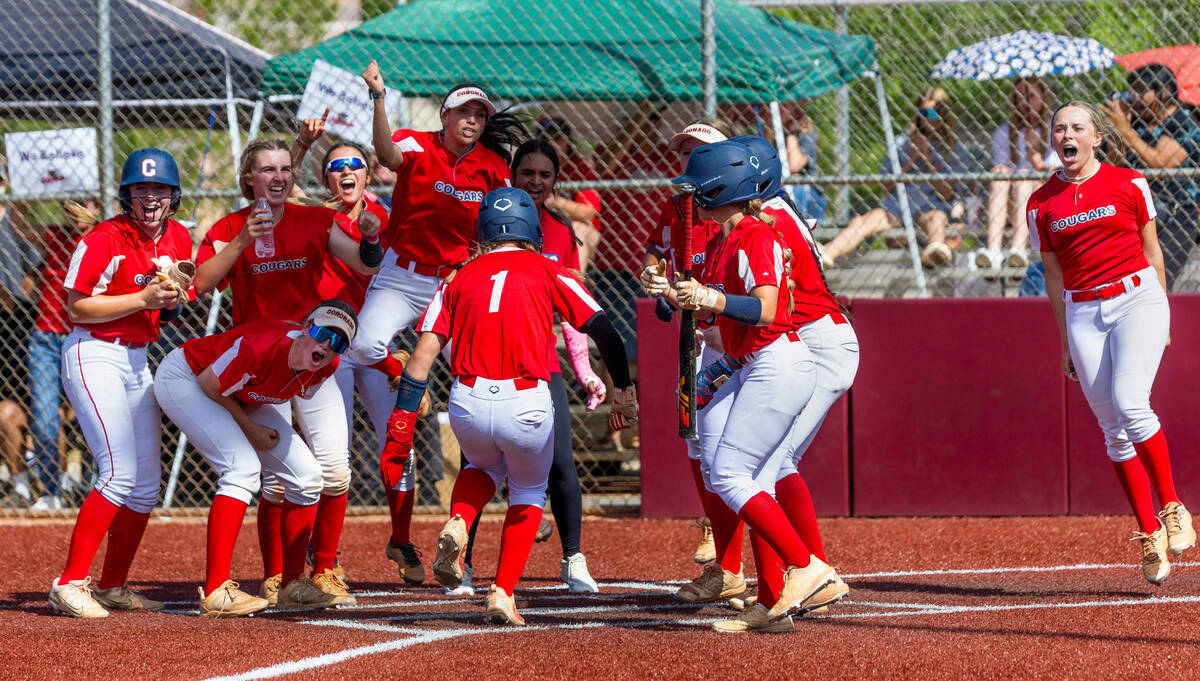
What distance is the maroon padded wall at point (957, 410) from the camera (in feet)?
27.0

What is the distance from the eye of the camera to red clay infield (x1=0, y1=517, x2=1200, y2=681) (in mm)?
4199

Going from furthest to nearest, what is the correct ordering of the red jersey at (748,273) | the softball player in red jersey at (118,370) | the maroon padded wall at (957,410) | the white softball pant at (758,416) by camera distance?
1. the maroon padded wall at (957,410)
2. the softball player in red jersey at (118,370)
3. the white softball pant at (758,416)
4. the red jersey at (748,273)

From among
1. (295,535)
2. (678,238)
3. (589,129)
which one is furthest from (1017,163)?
(295,535)

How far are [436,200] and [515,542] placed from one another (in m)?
1.82

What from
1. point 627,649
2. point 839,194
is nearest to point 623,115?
point 839,194

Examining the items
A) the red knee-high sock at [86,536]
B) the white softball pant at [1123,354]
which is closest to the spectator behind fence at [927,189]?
the white softball pant at [1123,354]

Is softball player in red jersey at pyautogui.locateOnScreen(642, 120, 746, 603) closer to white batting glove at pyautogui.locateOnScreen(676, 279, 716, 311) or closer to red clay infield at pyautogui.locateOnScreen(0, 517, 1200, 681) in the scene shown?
red clay infield at pyautogui.locateOnScreen(0, 517, 1200, 681)

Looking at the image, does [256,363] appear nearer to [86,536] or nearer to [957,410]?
[86,536]

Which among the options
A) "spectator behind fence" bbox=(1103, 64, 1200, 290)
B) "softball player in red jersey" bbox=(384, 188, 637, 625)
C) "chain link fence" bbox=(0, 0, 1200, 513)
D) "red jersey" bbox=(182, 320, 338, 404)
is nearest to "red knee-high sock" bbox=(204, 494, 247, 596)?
"red jersey" bbox=(182, 320, 338, 404)

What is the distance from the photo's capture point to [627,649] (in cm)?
445

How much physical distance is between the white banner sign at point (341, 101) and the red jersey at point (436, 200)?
93.5 inches

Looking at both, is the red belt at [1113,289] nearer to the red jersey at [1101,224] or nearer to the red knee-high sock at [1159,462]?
the red jersey at [1101,224]

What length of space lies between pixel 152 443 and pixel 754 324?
2.69 metres

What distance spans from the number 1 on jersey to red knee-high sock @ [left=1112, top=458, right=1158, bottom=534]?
9.35 feet
